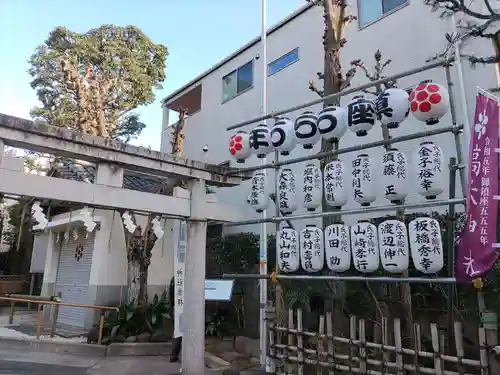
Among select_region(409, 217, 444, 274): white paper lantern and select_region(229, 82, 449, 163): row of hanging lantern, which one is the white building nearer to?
select_region(229, 82, 449, 163): row of hanging lantern

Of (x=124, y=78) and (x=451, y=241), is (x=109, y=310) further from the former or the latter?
(x=124, y=78)

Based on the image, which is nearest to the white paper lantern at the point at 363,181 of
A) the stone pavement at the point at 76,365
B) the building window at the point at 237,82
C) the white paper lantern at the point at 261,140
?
the white paper lantern at the point at 261,140

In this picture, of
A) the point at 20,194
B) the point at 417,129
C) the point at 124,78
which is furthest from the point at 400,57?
the point at 124,78

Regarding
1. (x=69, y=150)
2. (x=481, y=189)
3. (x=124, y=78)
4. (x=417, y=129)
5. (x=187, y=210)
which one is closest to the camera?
(x=481, y=189)

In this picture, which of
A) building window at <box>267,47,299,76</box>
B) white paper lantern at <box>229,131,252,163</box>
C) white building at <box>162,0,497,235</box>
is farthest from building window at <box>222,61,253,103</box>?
white paper lantern at <box>229,131,252,163</box>

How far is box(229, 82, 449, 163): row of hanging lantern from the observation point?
5.34m

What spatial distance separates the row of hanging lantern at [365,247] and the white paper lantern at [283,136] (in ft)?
4.78

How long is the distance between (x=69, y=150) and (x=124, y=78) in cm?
1479

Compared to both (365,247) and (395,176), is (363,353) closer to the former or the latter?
(365,247)

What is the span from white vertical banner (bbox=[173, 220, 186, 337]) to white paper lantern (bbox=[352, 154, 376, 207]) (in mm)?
3526

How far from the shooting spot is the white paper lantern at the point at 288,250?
6.72 meters

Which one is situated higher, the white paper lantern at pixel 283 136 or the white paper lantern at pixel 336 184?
the white paper lantern at pixel 283 136

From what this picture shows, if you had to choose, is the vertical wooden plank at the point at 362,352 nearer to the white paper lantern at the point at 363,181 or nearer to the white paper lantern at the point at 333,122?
the white paper lantern at the point at 363,181

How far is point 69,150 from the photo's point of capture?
20.5 feet
